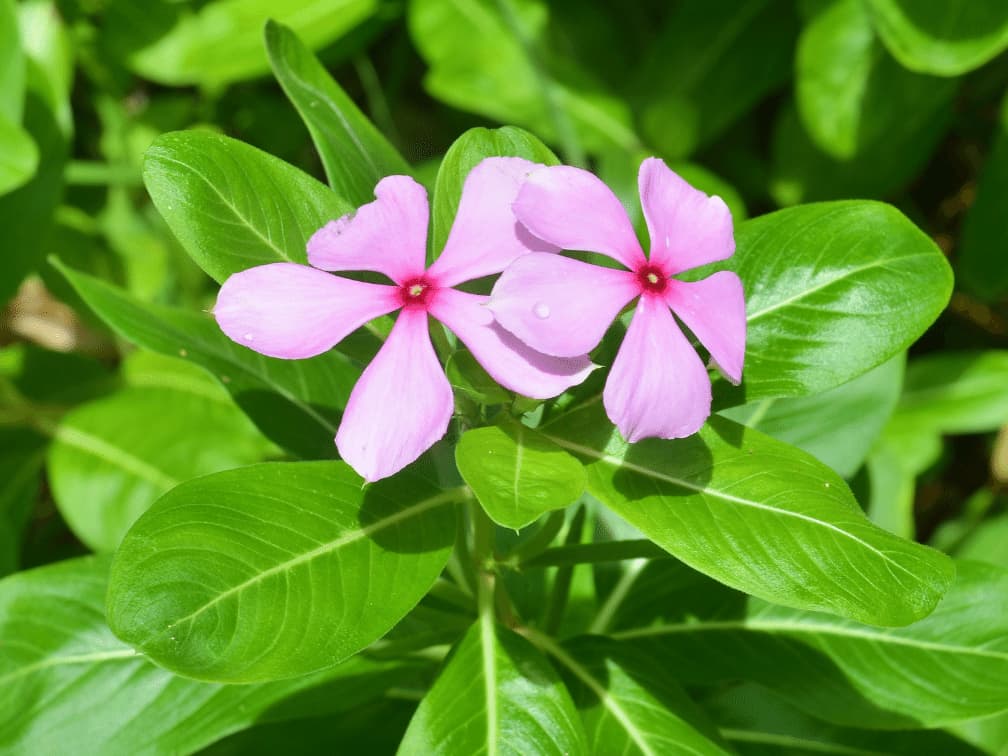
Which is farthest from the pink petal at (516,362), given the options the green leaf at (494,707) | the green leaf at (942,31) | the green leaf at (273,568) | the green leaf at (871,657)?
the green leaf at (942,31)

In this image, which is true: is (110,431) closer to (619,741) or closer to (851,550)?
(619,741)

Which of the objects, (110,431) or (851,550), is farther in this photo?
(110,431)

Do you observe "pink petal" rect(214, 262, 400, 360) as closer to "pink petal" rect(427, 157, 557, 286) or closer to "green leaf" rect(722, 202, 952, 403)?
"pink petal" rect(427, 157, 557, 286)

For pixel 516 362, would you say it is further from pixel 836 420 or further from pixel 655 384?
pixel 836 420

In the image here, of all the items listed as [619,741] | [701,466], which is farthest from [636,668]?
[701,466]

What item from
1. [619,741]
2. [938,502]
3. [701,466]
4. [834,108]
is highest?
[834,108]

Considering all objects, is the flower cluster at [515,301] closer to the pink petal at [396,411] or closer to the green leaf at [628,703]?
the pink petal at [396,411]
